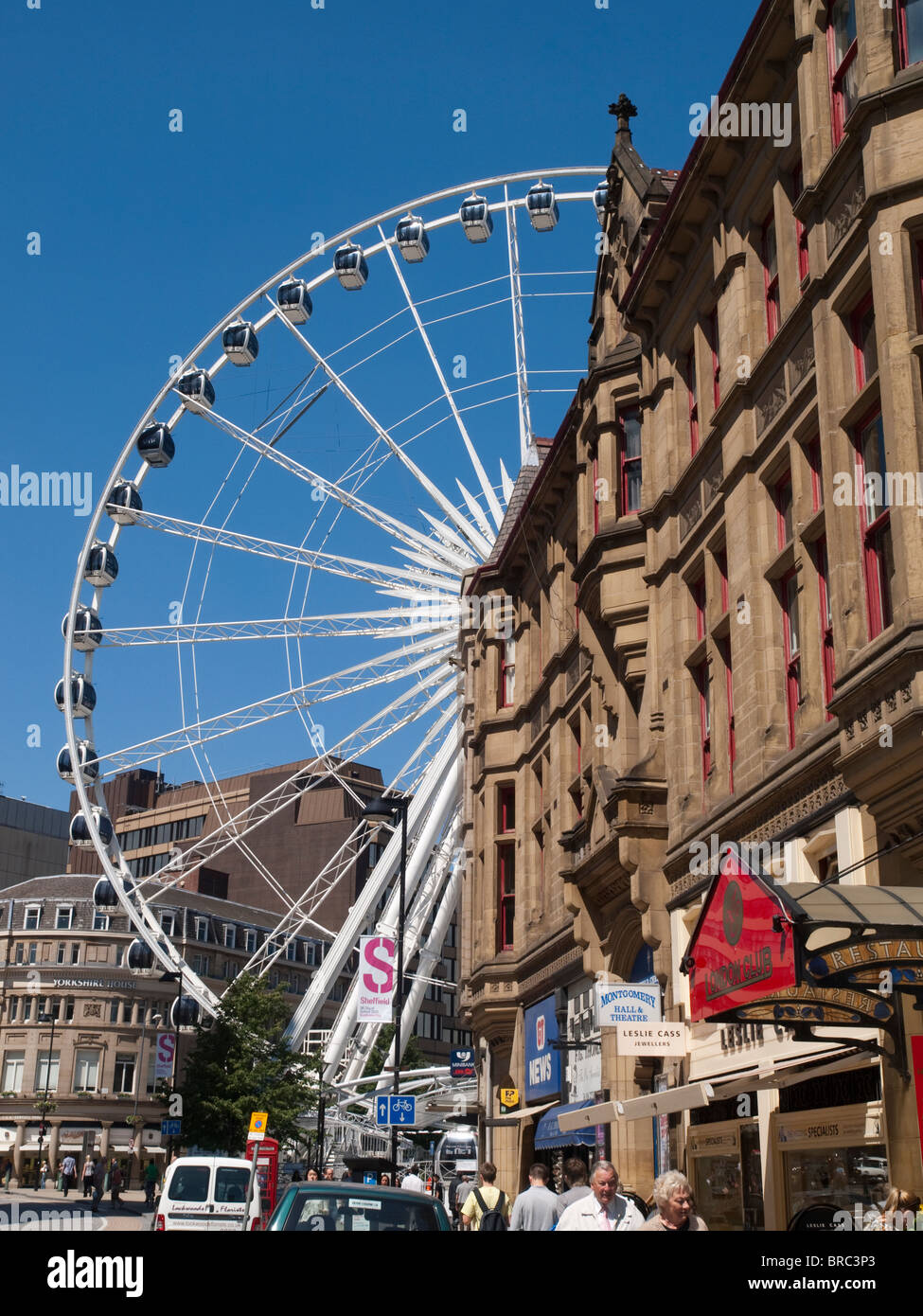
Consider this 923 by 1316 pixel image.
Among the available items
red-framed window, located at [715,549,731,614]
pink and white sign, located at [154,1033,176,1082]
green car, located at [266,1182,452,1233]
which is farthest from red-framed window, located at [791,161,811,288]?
pink and white sign, located at [154,1033,176,1082]

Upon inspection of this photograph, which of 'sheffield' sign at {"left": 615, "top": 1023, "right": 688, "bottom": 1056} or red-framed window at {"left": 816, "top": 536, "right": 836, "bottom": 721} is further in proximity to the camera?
'sheffield' sign at {"left": 615, "top": 1023, "right": 688, "bottom": 1056}

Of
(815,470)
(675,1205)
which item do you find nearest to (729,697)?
(815,470)

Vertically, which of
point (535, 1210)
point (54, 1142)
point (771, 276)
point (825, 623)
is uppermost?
point (771, 276)

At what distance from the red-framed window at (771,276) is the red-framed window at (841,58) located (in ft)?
9.03

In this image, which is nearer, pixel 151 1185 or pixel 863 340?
A: pixel 863 340

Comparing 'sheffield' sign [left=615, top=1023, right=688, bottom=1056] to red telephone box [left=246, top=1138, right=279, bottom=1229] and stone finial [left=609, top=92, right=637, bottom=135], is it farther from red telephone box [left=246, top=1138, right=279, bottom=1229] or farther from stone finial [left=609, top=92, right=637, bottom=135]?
stone finial [left=609, top=92, right=637, bottom=135]

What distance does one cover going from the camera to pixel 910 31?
1612 centimetres

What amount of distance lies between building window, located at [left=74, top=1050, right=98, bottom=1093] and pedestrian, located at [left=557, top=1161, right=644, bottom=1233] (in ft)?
300

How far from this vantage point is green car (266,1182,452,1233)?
36.2 feet

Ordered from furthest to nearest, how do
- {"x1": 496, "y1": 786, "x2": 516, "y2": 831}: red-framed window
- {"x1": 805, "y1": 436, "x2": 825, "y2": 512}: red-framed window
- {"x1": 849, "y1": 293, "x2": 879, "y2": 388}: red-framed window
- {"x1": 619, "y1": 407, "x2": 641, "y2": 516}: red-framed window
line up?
{"x1": 496, "y1": 786, "x2": 516, "y2": 831}: red-framed window, {"x1": 619, "y1": 407, "x2": 641, "y2": 516}: red-framed window, {"x1": 805, "y1": 436, "x2": 825, "y2": 512}: red-framed window, {"x1": 849, "y1": 293, "x2": 879, "y2": 388}: red-framed window

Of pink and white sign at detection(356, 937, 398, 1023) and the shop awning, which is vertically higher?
pink and white sign at detection(356, 937, 398, 1023)

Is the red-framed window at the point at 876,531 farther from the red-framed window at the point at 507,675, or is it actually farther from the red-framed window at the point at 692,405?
the red-framed window at the point at 507,675

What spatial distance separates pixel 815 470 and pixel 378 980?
2010 centimetres

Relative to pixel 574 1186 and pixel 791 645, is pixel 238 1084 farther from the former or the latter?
pixel 574 1186
